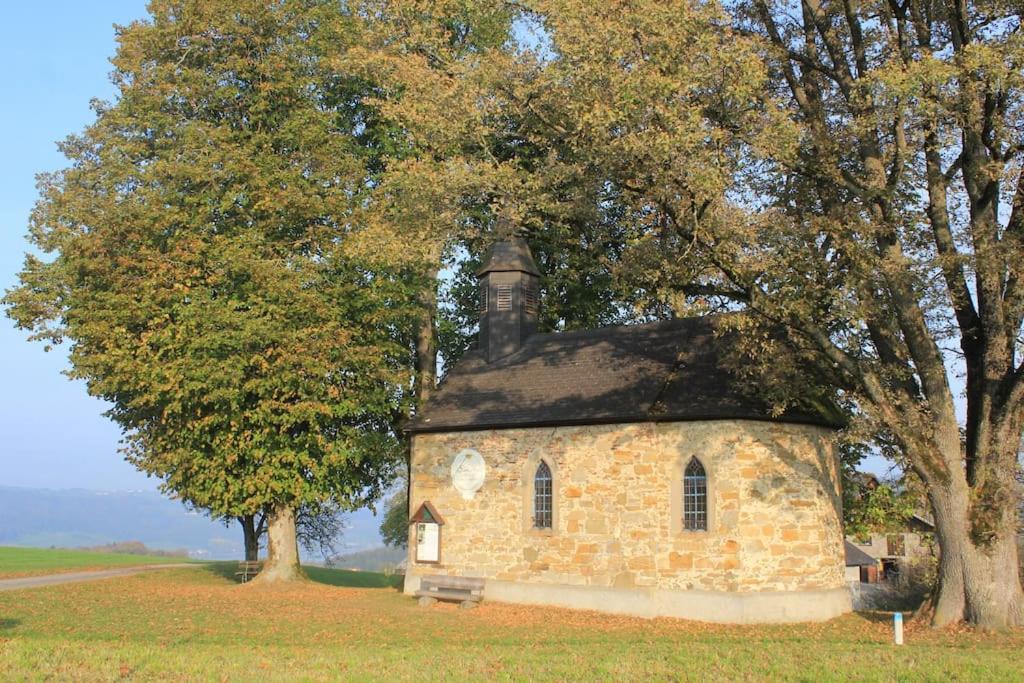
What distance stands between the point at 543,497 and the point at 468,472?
2111mm

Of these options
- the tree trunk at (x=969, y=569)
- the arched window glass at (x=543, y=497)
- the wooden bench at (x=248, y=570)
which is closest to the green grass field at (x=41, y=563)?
the wooden bench at (x=248, y=570)

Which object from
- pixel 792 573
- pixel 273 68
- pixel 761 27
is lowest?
pixel 792 573

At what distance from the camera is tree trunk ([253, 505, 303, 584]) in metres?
25.5

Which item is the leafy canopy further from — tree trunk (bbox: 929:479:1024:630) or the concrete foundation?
tree trunk (bbox: 929:479:1024:630)

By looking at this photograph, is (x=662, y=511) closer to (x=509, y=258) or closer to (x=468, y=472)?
(x=468, y=472)

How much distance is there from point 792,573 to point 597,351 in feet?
23.3

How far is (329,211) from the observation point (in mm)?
25531

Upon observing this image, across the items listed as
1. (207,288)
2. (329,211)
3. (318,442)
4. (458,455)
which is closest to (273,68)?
(329,211)

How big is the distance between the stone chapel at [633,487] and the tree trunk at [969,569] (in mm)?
2800

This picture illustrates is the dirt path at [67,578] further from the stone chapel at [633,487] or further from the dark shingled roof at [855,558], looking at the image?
the dark shingled roof at [855,558]

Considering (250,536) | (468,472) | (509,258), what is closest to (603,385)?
(468,472)

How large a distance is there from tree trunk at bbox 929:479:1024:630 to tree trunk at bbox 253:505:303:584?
16328 millimetres

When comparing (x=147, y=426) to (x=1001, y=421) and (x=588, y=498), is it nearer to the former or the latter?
(x=588, y=498)

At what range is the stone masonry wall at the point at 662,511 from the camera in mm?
19016
